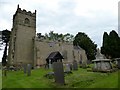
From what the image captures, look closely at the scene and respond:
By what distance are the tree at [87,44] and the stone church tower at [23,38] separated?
2852 centimetres

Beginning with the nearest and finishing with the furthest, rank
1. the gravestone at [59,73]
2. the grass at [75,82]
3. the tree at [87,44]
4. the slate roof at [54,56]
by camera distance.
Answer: the grass at [75,82] → the gravestone at [59,73] → the slate roof at [54,56] → the tree at [87,44]

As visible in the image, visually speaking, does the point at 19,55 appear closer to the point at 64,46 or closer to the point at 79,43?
the point at 64,46

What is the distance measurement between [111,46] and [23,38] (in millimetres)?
22637

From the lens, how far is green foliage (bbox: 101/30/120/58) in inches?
1848

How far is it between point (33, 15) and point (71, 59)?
1693cm

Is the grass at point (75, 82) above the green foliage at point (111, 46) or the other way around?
the other way around

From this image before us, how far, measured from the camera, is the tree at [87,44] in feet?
240

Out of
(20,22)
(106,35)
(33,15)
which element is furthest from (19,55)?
(106,35)

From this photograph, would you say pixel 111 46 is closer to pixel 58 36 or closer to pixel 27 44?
pixel 27 44

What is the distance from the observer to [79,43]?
76188 millimetres

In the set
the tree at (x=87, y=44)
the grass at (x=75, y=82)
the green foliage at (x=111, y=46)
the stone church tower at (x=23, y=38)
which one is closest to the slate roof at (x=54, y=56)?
the stone church tower at (x=23, y=38)

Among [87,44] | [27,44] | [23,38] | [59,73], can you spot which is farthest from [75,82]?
[87,44]

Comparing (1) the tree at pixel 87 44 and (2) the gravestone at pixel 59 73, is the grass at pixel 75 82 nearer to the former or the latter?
(2) the gravestone at pixel 59 73

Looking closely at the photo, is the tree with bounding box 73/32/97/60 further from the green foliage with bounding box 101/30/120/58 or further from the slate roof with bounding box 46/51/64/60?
the slate roof with bounding box 46/51/64/60
